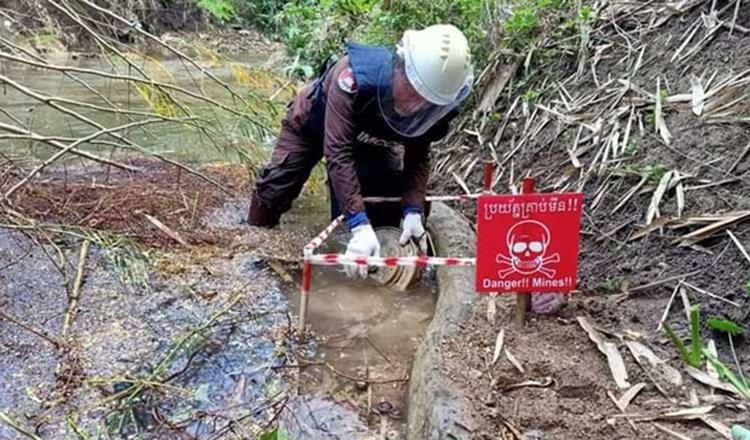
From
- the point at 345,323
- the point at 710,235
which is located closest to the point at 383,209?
the point at 345,323

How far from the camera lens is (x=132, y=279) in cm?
289

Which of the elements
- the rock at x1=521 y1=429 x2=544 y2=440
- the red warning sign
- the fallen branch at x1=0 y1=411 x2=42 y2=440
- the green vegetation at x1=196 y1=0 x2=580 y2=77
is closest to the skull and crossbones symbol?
the red warning sign

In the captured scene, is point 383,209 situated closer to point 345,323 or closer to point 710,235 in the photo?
point 345,323

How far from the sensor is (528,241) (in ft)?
6.88

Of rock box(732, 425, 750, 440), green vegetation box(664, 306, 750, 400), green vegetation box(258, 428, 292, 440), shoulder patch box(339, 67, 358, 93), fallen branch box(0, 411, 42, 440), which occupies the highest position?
shoulder patch box(339, 67, 358, 93)

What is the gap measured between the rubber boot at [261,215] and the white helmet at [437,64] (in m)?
1.28

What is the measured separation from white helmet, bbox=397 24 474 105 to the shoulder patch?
0.73 feet

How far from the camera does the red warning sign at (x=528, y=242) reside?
205cm

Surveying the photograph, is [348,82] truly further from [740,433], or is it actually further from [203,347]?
[740,433]

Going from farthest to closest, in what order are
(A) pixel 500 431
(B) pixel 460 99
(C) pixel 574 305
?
1. (B) pixel 460 99
2. (C) pixel 574 305
3. (A) pixel 500 431

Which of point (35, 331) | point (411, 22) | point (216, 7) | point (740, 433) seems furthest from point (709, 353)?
point (216, 7)

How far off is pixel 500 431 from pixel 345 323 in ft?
3.53

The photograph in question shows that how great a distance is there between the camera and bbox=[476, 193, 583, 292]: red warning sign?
80.9 inches

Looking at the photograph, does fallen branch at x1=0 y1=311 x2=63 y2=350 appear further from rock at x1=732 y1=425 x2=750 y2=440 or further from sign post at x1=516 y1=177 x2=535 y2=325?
rock at x1=732 y1=425 x2=750 y2=440
